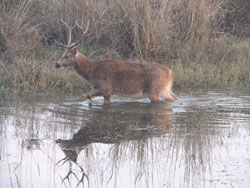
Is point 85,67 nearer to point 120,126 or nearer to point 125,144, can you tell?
point 120,126

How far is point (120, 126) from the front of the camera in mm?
8406

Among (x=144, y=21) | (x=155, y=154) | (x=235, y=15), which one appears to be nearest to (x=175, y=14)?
(x=144, y=21)

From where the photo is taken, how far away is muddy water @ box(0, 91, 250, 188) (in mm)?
5934

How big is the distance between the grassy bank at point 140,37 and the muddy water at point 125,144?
10.2 feet

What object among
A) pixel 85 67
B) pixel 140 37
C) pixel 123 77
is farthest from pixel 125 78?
pixel 140 37

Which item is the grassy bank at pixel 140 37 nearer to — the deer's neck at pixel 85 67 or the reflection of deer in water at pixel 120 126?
the deer's neck at pixel 85 67

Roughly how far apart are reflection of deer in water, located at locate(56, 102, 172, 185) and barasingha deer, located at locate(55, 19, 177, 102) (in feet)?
1.37

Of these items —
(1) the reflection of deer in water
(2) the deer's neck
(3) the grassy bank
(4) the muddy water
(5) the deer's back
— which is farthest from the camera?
(3) the grassy bank

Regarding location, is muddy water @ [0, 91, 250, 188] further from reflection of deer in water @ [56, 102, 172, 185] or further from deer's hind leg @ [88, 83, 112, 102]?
deer's hind leg @ [88, 83, 112, 102]

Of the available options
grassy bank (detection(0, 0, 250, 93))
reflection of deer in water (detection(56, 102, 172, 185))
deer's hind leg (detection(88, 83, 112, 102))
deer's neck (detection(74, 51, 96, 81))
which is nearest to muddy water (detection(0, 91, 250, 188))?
reflection of deer in water (detection(56, 102, 172, 185))

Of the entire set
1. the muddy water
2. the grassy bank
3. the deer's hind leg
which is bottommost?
the muddy water

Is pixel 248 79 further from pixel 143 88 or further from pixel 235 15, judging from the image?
pixel 235 15

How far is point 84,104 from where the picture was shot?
1066cm

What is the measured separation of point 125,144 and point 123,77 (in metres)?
3.92
